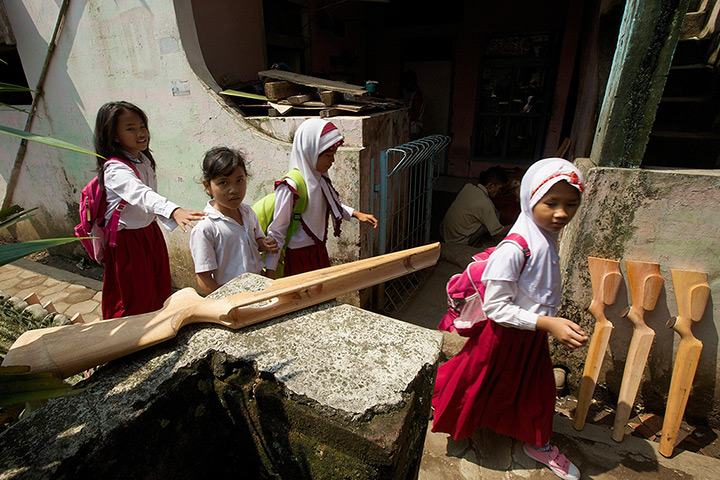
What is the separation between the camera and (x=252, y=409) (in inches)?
42.3

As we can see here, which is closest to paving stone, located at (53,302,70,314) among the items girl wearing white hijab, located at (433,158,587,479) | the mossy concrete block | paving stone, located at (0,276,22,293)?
paving stone, located at (0,276,22,293)

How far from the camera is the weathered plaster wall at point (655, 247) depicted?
6.57 feet

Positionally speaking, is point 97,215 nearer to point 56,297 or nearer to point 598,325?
point 56,297

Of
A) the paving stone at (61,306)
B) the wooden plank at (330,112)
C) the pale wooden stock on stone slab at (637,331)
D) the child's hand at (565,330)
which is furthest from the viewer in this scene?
→ the paving stone at (61,306)

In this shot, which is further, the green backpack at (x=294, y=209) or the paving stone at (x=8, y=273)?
the paving stone at (x=8, y=273)

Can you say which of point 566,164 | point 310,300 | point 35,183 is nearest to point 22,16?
point 35,183

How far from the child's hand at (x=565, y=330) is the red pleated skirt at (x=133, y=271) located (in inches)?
101

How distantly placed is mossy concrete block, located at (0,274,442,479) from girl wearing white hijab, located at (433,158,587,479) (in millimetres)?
657

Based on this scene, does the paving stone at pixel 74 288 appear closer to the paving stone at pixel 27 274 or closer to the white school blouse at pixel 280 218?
the paving stone at pixel 27 274

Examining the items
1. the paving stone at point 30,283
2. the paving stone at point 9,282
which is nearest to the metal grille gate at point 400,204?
the paving stone at point 30,283

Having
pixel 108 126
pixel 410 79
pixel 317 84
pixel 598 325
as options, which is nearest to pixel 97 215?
pixel 108 126

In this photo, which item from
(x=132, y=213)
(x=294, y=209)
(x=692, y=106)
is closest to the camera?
(x=294, y=209)

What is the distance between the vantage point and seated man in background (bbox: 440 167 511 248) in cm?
470

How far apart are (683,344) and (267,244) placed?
254cm
